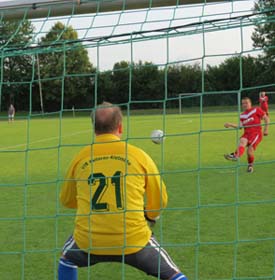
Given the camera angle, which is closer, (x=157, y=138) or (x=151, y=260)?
(x=151, y=260)

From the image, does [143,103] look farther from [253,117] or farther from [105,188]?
[253,117]

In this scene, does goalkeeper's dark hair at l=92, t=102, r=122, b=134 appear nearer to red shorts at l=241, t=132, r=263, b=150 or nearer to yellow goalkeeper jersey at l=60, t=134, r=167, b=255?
yellow goalkeeper jersey at l=60, t=134, r=167, b=255

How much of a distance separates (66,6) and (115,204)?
1.66 meters

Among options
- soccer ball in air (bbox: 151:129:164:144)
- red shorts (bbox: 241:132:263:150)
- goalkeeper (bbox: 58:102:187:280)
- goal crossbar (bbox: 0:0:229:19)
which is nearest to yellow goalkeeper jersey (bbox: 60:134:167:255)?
goalkeeper (bbox: 58:102:187:280)

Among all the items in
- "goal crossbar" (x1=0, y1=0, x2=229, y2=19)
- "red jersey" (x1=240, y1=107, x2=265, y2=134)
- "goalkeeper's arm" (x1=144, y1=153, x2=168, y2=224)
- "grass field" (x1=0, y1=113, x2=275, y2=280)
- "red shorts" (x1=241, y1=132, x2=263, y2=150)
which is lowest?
"grass field" (x1=0, y1=113, x2=275, y2=280)

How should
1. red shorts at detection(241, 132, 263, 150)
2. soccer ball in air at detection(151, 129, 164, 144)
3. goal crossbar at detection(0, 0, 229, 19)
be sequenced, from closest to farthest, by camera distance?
soccer ball in air at detection(151, 129, 164, 144), goal crossbar at detection(0, 0, 229, 19), red shorts at detection(241, 132, 263, 150)

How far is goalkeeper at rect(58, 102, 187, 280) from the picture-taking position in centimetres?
296

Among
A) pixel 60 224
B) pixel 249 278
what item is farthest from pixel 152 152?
pixel 249 278

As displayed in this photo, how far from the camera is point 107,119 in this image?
302 centimetres

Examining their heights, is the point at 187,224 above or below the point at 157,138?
below

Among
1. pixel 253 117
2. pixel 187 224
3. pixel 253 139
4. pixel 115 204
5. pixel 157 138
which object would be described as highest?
pixel 253 117

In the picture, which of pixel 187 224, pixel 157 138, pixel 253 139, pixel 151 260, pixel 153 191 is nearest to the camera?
pixel 151 260

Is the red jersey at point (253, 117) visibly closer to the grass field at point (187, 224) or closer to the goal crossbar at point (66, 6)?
the grass field at point (187, 224)

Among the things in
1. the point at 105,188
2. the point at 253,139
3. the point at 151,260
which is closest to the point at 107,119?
the point at 105,188
